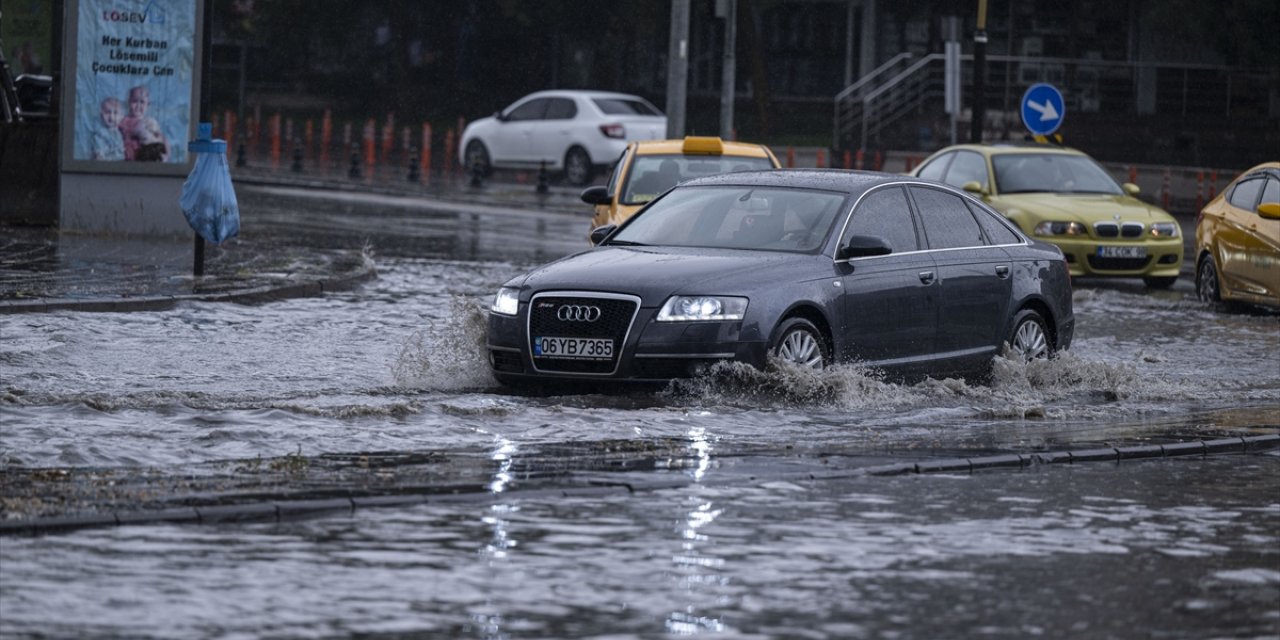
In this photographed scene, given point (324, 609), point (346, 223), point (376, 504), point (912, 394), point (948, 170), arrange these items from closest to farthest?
point (324, 609) < point (376, 504) < point (912, 394) < point (948, 170) < point (346, 223)

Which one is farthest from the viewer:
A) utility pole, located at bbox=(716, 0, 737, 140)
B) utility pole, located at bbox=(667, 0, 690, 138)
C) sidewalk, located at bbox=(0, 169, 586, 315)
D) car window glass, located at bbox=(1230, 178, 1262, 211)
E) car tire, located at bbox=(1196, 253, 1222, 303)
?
utility pole, located at bbox=(716, 0, 737, 140)

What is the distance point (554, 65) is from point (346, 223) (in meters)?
37.0

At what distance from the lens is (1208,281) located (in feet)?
71.6

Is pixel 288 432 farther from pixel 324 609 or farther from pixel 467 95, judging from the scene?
pixel 467 95

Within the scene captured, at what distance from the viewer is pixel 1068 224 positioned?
23.5m

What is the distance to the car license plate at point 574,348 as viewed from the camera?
39.5ft

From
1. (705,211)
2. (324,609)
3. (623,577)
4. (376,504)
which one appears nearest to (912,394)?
(705,211)

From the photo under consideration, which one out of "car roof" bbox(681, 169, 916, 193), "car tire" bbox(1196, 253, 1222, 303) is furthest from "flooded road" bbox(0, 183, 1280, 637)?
"car tire" bbox(1196, 253, 1222, 303)

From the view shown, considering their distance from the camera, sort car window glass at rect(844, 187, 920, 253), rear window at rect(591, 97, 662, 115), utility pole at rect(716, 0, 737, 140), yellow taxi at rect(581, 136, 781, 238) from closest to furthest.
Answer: car window glass at rect(844, 187, 920, 253) → yellow taxi at rect(581, 136, 781, 238) → utility pole at rect(716, 0, 737, 140) → rear window at rect(591, 97, 662, 115)

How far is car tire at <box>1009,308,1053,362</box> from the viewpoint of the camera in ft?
46.3

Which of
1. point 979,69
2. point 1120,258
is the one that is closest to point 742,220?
point 1120,258

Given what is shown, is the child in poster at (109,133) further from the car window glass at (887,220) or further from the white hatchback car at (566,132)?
the white hatchback car at (566,132)

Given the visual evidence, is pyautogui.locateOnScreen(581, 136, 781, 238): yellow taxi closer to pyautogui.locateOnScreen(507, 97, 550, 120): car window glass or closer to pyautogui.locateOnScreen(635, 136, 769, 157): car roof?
pyautogui.locateOnScreen(635, 136, 769, 157): car roof

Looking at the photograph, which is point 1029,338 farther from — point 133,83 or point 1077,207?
point 133,83
